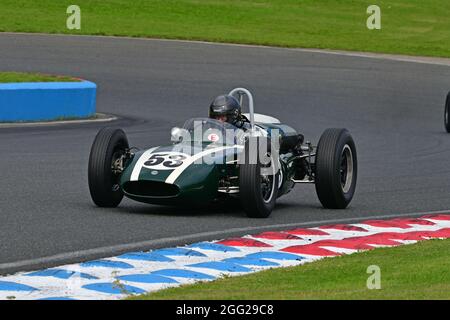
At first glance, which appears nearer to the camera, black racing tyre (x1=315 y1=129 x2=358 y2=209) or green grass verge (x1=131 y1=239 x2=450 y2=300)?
green grass verge (x1=131 y1=239 x2=450 y2=300)

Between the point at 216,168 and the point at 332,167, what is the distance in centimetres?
130

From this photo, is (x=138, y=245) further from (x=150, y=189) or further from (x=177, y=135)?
(x=177, y=135)

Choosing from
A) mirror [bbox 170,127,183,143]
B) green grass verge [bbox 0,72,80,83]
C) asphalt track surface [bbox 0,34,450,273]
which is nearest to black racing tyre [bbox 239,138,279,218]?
asphalt track surface [bbox 0,34,450,273]

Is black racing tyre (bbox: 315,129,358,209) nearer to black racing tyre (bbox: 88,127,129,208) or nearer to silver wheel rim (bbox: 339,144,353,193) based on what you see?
silver wheel rim (bbox: 339,144,353,193)

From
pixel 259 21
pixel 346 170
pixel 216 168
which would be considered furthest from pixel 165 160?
pixel 259 21

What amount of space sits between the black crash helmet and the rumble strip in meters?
1.80

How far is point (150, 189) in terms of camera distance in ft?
39.5

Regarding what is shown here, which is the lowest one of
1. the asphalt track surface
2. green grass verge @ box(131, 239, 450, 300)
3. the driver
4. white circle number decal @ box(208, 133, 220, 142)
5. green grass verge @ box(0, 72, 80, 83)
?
the asphalt track surface

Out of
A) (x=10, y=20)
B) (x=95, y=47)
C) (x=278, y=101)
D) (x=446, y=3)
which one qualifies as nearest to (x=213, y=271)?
(x=278, y=101)

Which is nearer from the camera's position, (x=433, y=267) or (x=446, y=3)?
(x=433, y=267)

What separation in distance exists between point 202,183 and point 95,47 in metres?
20.5

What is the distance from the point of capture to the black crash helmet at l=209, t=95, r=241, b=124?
510 inches

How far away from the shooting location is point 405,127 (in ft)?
74.3

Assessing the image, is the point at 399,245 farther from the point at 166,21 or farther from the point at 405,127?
the point at 166,21
